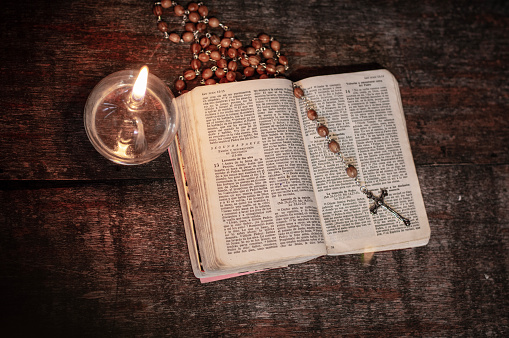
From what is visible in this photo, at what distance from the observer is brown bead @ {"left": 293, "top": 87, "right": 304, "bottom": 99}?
1.05 meters

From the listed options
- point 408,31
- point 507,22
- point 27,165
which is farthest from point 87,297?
point 507,22

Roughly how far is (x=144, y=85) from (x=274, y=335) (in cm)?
67

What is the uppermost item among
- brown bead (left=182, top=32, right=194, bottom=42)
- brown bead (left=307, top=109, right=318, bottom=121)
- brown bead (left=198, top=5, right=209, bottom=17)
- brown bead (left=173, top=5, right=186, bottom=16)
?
brown bead (left=173, top=5, right=186, bottom=16)

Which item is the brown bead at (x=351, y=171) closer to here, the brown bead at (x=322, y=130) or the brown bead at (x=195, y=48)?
the brown bead at (x=322, y=130)

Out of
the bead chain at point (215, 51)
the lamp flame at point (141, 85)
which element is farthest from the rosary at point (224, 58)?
the lamp flame at point (141, 85)

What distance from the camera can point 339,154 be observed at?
41.8 inches

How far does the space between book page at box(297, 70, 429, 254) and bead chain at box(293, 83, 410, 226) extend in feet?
0.03

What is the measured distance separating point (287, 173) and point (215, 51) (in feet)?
1.25

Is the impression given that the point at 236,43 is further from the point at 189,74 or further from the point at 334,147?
the point at 334,147

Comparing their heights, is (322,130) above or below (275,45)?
below

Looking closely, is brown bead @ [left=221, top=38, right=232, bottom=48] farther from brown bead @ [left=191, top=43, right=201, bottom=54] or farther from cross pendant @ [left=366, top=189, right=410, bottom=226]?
cross pendant @ [left=366, top=189, right=410, bottom=226]

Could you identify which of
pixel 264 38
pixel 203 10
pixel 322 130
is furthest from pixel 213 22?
Result: pixel 322 130

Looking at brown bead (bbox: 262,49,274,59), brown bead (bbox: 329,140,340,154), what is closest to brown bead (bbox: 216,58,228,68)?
brown bead (bbox: 262,49,274,59)

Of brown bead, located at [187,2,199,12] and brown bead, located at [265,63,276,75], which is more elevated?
brown bead, located at [187,2,199,12]
